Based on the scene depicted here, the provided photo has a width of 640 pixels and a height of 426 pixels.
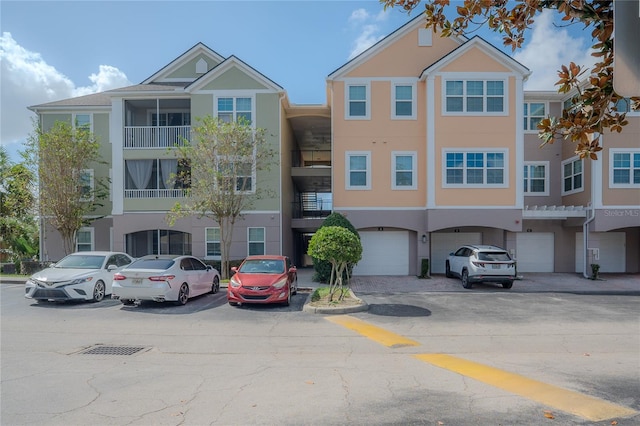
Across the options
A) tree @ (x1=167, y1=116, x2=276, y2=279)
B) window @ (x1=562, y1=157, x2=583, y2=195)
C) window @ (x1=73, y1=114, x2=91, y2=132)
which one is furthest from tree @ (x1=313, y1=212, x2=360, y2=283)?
window @ (x1=73, y1=114, x2=91, y2=132)

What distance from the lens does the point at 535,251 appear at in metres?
21.6

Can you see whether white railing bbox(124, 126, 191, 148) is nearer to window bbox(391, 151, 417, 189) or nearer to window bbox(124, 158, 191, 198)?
window bbox(124, 158, 191, 198)

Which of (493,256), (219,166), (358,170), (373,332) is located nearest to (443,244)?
(493,256)

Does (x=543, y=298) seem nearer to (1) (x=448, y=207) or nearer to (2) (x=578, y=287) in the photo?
(2) (x=578, y=287)

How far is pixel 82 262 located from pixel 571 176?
22557mm

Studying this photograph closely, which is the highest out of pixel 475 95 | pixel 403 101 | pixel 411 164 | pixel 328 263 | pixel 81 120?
pixel 475 95

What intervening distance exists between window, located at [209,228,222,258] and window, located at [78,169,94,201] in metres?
6.67

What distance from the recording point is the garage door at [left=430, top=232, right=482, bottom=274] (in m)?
21.1

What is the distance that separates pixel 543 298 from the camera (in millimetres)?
14016

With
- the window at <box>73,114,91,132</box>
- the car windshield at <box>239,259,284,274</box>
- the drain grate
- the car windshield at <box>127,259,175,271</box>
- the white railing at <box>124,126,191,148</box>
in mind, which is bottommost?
the drain grate

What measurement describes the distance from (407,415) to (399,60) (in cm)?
1786

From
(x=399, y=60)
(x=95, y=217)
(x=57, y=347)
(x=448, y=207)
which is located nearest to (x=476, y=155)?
(x=448, y=207)

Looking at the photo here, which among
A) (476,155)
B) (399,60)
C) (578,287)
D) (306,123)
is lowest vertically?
(578,287)

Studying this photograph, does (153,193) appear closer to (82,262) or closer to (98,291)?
(82,262)
